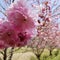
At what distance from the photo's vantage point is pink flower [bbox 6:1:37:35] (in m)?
1.68

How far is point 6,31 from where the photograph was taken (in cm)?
174

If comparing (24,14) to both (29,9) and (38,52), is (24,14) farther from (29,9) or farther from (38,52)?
(38,52)

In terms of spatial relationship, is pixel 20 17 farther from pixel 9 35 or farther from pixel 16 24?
pixel 9 35

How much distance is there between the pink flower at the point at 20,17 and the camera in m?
1.68

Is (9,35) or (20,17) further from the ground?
(20,17)

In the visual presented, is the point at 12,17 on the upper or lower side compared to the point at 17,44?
upper

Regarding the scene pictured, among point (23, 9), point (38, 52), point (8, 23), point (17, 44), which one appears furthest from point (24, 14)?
point (38, 52)

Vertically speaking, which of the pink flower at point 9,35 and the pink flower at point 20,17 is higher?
the pink flower at point 20,17

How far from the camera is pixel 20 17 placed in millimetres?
1688

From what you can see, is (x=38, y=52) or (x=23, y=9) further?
(x=38, y=52)

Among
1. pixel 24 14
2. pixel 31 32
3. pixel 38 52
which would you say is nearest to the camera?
pixel 24 14

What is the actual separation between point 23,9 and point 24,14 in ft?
0.13

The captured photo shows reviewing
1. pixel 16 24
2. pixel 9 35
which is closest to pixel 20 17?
pixel 16 24

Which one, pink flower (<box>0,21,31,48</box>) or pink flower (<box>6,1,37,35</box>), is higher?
pink flower (<box>6,1,37,35</box>)
